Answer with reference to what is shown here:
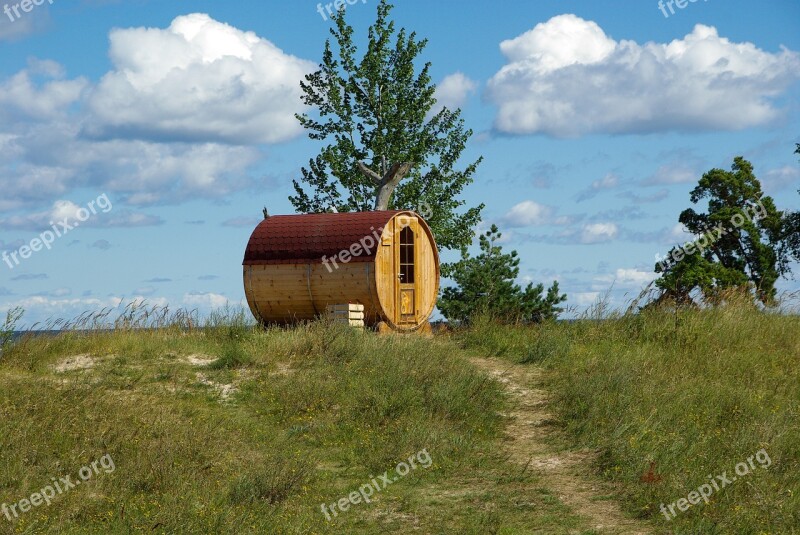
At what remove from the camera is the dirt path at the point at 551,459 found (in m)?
10.2

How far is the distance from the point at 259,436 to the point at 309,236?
365 inches

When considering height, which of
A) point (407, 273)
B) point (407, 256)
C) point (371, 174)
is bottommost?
point (407, 273)

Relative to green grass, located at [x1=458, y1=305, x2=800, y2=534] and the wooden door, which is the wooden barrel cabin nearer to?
the wooden door

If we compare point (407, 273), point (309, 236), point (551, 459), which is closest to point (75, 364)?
point (309, 236)

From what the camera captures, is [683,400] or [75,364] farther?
[75,364]

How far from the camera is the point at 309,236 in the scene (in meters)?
21.6

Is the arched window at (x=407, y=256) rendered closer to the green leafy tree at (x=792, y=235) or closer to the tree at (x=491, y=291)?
the tree at (x=491, y=291)

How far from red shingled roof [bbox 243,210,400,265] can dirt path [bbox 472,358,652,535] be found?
18.8 ft

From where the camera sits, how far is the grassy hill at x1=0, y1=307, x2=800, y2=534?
10156mm

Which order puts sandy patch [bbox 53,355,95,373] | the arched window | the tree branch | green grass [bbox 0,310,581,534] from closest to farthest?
green grass [bbox 0,310,581,534]
sandy patch [bbox 53,355,95,373]
the arched window
the tree branch

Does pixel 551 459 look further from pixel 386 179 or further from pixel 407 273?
pixel 386 179

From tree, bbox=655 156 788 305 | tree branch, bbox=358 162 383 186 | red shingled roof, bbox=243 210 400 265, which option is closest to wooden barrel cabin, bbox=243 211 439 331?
red shingled roof, bbox=243 210 400 265

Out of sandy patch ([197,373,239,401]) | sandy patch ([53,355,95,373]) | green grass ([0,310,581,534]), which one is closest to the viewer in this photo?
green grass ([0,310,581,534])

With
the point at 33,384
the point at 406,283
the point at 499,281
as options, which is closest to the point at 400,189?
the point at 499,281
